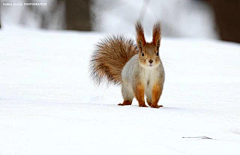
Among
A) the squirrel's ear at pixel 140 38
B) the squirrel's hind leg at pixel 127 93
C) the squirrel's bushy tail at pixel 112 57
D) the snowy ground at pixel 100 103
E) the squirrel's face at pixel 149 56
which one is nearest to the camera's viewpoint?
the snowy ground at pixel 100 103

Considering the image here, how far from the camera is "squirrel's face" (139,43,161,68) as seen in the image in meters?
4.25

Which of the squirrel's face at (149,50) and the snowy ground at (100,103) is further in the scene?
the squirrel's face at (149,50)

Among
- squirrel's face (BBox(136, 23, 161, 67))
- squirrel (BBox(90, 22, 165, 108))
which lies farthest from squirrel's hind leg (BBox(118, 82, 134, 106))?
squirrel's face (BBox(136, 23, 161, 67))

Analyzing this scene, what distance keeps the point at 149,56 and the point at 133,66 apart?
287mm

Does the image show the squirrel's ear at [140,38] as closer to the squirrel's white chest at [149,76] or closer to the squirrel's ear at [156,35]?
the squirrel's ear at [156,35]

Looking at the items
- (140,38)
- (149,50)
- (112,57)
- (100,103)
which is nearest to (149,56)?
(149,50)

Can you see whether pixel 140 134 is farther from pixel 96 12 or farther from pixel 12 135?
pixel 96 12

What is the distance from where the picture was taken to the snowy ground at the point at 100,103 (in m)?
2.84

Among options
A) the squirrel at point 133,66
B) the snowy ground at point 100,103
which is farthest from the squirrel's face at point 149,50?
the snowy ground at point 100,103

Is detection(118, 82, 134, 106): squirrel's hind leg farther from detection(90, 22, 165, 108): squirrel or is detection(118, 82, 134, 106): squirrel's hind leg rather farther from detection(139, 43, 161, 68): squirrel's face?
detection(139, 43, 161, 68): squirrel's face

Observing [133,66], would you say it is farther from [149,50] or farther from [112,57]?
[112,57]

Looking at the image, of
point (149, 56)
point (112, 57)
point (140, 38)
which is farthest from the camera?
point (112, 57)

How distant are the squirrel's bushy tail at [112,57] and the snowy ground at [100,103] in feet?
0.91

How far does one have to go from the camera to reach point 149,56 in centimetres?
425
